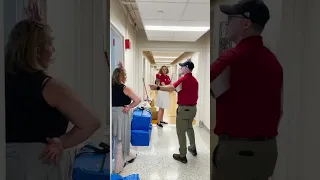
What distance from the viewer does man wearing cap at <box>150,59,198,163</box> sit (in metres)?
2.49

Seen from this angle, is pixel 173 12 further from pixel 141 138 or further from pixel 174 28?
pixel 141 138

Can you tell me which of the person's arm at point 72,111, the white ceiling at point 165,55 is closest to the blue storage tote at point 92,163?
the person's arm at point 72,111

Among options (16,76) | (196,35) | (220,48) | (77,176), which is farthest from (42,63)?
(196,35)

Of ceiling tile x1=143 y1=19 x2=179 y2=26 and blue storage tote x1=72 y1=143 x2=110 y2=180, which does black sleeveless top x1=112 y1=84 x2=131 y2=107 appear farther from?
ceiling tile x1=143 y1=19 x2=179 y2=26

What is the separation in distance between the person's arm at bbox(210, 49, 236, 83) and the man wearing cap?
179 centimetres

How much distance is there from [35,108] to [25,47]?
13cm

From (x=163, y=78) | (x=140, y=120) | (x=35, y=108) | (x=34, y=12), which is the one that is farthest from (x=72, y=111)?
(x=163, y=78)

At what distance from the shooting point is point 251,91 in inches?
20.5

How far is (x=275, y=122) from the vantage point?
54cm

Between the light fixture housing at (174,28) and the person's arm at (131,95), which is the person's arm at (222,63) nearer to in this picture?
the person's arm at (131,95)

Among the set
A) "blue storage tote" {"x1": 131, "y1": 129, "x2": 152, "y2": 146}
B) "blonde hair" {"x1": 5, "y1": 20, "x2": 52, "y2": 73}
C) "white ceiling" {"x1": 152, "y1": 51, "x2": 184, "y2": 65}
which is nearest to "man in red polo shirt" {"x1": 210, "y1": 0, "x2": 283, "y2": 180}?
"blonde hair" {"x1": 5, "y1": 20, "x2": 52, "y2": 73}

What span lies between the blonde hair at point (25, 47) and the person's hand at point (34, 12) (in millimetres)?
13

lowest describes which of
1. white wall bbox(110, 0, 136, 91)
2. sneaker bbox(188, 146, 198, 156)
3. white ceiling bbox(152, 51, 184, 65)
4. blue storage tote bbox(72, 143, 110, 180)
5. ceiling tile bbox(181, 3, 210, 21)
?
sneaker bbox(188, 146, 198, 156)

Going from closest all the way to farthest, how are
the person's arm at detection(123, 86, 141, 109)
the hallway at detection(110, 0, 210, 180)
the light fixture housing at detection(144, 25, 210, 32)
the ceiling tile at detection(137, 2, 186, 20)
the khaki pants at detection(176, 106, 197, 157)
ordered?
the person's arm at detection(123, 86, 141, 109), the hallway at detection(110, 0, 210, 180), the ceiling tile at detection(137, 2, 186, 20), the khaki pants at detection(176, 106, 197, 157), the light fixture housing at detection(144, 25, 210, 32)
